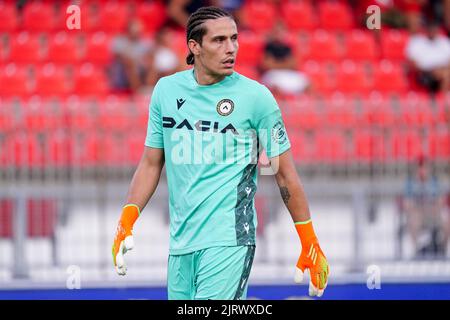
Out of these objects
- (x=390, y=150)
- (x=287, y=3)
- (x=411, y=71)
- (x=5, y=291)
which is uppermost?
(x=287, y=3)

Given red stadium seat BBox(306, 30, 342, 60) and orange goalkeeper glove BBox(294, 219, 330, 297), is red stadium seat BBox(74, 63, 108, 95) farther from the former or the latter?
orange goalkeeper glove BBox(294, 219, 330, 297)

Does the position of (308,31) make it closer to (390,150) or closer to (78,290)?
(390,150)

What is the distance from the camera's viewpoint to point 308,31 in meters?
15.6

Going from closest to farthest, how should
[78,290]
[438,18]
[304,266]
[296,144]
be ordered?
[304,266], [78,290], [296,144], [438,18]

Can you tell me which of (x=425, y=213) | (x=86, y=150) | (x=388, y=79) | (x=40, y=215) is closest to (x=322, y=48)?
(x=388, y=79)

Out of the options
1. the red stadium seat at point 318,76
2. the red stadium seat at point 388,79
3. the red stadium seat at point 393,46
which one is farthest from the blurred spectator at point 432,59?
the red stadium seat at point 318,76

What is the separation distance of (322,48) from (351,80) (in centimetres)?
77

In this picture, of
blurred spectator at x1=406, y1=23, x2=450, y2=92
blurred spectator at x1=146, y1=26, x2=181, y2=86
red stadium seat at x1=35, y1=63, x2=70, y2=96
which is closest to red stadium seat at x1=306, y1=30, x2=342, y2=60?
blurred spectator at x1=406, y1=23, x2=450, y2=92

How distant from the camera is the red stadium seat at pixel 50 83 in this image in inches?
554

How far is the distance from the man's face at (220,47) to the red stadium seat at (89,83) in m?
8.46

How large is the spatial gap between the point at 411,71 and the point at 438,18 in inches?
57.6

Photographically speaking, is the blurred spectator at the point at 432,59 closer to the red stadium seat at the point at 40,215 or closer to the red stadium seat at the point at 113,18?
the red stadium seat at the point at 113,18

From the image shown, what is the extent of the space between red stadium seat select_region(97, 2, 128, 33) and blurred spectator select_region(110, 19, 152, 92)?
105cm
